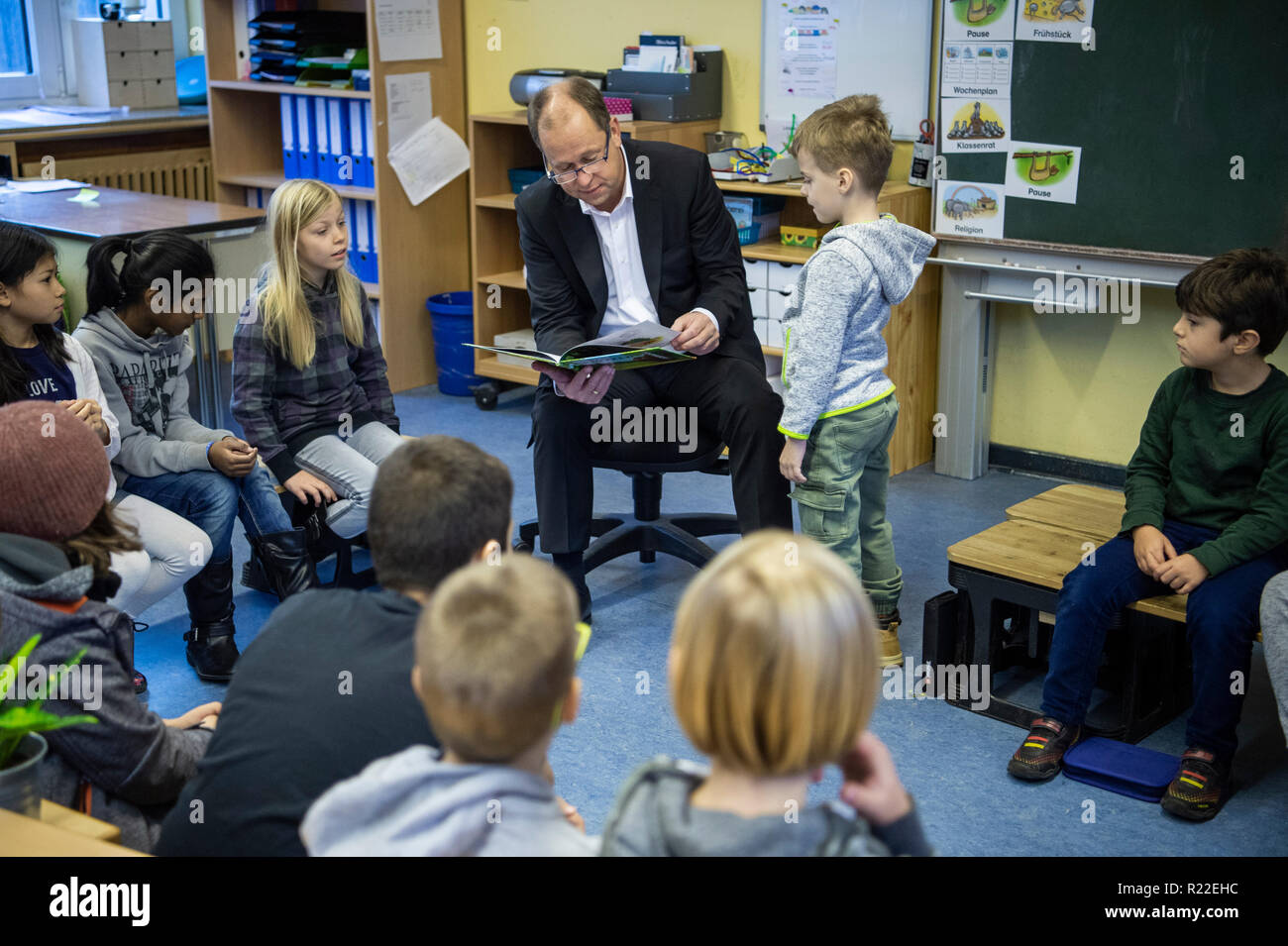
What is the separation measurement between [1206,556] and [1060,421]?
180 cm

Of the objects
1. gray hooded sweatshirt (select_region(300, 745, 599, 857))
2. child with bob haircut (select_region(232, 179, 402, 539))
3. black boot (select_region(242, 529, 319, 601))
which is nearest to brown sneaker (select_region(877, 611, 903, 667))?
child with bob haircut (select_region(232, 179, 402, 539))

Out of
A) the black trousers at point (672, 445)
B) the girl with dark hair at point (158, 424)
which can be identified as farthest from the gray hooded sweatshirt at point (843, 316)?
the girl with dark hair at point (158, 424)

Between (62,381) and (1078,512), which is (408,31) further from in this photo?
(1078,512)

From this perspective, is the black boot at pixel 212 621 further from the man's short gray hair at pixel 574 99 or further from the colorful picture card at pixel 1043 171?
the colorful picture card at pixel 1043 171

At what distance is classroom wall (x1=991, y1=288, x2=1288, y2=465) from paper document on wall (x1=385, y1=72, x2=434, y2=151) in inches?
86.9

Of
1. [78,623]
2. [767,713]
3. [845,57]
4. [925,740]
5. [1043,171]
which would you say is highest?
[845,57]

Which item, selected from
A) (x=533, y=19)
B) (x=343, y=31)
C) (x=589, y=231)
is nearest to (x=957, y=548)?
(x=589, y=231)

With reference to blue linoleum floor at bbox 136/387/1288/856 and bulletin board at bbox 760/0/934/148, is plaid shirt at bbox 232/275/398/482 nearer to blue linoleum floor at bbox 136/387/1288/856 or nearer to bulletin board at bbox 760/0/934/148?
blue linoleum floor at bbox 136/387/1288/856

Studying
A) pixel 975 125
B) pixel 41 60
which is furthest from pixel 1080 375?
pixel 41 60

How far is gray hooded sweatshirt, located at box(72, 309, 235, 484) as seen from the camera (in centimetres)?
283

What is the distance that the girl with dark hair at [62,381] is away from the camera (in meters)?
2.55

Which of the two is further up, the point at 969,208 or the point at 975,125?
the point at 975,125

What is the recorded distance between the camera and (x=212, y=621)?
2.88 meters

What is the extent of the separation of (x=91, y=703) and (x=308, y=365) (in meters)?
1.60
